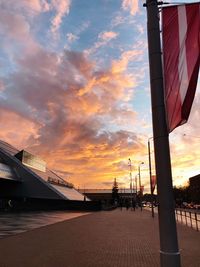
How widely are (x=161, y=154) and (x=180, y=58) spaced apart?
153cm

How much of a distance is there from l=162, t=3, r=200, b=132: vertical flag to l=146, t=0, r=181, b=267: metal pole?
0.40 ft

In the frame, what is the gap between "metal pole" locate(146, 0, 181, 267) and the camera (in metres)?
5.23

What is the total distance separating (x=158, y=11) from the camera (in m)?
6.08

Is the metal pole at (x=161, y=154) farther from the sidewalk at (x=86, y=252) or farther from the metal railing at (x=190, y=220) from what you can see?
the metal railing at (x=190, y=220)

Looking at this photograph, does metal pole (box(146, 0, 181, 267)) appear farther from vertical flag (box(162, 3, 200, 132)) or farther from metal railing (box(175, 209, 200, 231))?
metal railing (box(175, 209, 200, 231))

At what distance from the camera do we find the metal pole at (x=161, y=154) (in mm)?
5230

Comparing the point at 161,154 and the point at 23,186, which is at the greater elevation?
the point at 23,186

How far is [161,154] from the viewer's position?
5469 millimetres

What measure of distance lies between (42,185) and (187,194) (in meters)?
87.8

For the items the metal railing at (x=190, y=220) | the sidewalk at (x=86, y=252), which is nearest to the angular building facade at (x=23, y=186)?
the metal railing at (x=190, y=220)

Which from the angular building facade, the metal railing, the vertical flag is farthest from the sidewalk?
the angular building facade

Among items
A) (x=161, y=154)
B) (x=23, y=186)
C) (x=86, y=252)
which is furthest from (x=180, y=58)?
(x=23, y=186)

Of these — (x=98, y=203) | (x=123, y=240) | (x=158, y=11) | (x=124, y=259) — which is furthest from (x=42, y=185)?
(x=158, y=11)

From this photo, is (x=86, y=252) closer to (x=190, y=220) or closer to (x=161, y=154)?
(x=161, y=154)
